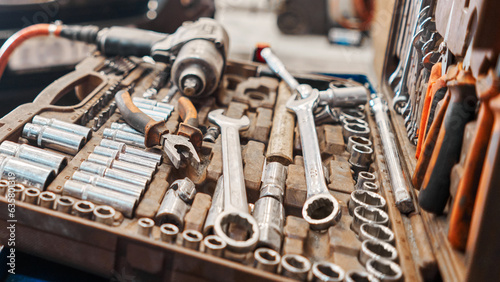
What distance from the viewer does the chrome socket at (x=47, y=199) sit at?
107 cm

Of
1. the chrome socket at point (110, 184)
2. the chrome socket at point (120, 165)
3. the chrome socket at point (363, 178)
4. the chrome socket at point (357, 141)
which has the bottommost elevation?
the chrome socket at point (110, 184)

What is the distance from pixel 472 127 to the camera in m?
0.94

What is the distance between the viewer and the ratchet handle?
4.53ft

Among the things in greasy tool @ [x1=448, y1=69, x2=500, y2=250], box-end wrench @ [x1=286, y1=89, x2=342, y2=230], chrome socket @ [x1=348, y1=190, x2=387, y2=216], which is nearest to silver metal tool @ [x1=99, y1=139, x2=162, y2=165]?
box-end wrench @ [x1=286, y1=89, x2=342, y2=230]

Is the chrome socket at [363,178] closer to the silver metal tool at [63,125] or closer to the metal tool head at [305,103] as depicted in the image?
the metal tool head at [305,103]

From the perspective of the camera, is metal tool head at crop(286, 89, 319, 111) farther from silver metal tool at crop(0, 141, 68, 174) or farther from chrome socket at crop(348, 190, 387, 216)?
silver metal tool at crop(0, 141, 68, 174)

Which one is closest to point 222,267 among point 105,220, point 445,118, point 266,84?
point 105,220

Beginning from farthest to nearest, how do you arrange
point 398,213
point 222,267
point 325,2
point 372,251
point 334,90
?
point 325,2, point 334,90, point 398,213, point 372,251, point 222,267

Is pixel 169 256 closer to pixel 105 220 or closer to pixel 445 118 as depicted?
pixel 105 220

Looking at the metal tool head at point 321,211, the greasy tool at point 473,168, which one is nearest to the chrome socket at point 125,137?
the metal tool head at point 321,211

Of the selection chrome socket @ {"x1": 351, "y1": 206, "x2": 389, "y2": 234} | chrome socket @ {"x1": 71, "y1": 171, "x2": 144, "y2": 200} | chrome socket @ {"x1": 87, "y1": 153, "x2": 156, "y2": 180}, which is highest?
chrome socket @ {"x1": 351, "y1": 206, "x2": 389, "y2": 234}

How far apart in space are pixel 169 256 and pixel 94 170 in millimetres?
410

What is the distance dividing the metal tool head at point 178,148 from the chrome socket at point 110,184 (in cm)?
16

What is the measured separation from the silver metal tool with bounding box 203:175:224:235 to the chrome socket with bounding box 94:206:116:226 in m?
0.23
